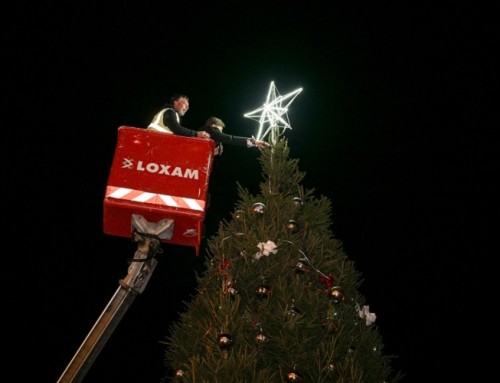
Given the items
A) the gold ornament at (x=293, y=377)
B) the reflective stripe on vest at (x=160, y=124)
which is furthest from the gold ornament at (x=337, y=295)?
the reflective stripe on vest at (x=160, y=124)

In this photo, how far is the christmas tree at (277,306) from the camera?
367 centimetres

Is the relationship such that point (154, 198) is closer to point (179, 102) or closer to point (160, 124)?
point (160, 124)

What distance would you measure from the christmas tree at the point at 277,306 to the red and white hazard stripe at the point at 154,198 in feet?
2.09

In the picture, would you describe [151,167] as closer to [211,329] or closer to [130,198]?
[130,198]

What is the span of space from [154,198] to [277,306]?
3.93 feet

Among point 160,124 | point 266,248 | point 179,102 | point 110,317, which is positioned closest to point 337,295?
point 266,248

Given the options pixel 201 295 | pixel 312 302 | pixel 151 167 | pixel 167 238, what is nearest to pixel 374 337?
pixel 312 302

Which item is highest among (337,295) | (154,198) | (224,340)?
(154,198)

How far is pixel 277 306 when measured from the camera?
3.96 m

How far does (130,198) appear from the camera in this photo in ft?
12.6

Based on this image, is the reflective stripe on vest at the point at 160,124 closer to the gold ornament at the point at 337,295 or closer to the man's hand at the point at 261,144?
the man's hand at the point at 261,144

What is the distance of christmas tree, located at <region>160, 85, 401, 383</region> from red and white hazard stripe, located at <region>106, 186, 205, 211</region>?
638 millimetres

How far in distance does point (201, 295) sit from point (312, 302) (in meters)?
0.96

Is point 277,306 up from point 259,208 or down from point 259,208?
down
